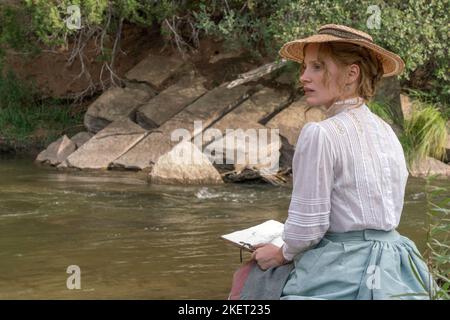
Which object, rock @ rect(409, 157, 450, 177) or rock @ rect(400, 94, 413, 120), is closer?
rock @ rect(409, 157, 450, 177)

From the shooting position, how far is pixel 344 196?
2.83 meters

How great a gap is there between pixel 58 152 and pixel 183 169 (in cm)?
260

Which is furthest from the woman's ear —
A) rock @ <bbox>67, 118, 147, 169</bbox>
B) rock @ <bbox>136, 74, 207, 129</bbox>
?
rock @ <bbox>136, 74, 207, 129</bbox>

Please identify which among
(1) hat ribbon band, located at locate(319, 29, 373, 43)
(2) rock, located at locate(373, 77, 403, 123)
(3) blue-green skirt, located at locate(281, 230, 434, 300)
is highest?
(1) hat ribbon band, located at locate(319, 29, 373, 43)

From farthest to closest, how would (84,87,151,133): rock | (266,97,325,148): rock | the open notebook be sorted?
(84,87,151,133): rock → (266,97,325,148): rock → the open notebook

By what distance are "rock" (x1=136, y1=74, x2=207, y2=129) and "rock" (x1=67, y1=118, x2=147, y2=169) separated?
0.26 m

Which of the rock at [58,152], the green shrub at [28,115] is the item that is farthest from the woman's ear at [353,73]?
the green shrub at [28,115]

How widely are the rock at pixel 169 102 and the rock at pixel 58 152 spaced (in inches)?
43.5

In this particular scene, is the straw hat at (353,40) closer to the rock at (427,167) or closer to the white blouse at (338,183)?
the white blouse at (338,183)

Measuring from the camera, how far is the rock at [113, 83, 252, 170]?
11.7 meters

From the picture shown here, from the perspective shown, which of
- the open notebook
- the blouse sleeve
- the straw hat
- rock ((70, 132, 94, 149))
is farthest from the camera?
rock ((70, 132, 94, 149))

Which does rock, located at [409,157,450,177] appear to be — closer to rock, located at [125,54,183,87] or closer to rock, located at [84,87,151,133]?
rock, located at [84,87,151,133]

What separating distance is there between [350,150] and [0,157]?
10939mm
